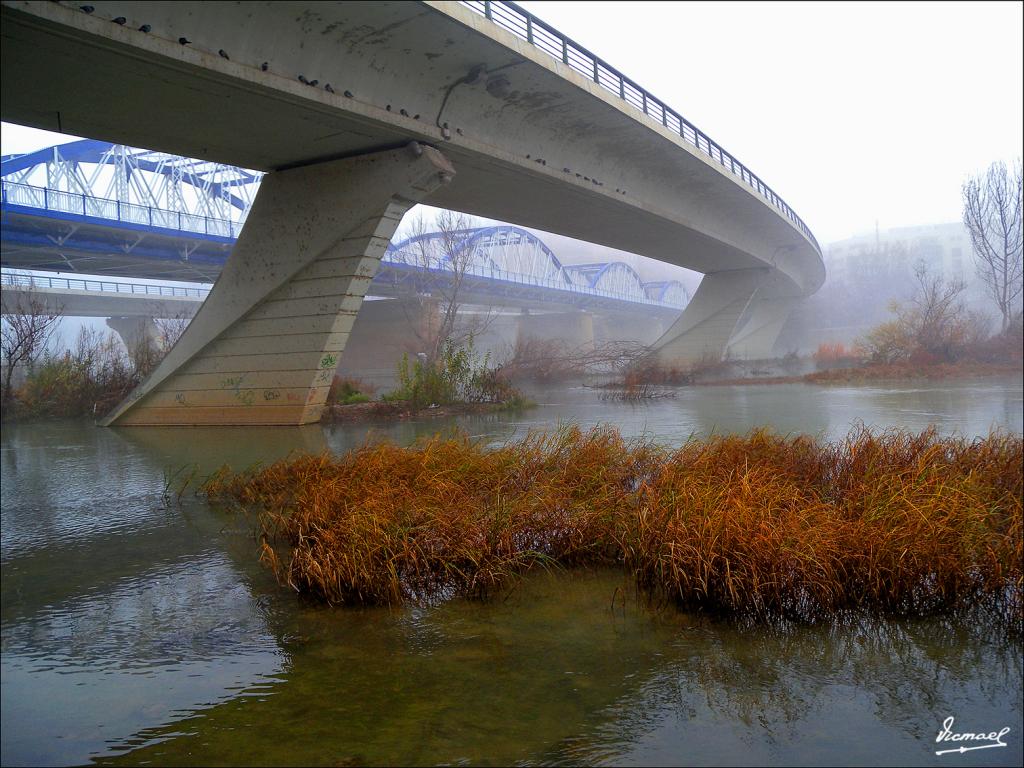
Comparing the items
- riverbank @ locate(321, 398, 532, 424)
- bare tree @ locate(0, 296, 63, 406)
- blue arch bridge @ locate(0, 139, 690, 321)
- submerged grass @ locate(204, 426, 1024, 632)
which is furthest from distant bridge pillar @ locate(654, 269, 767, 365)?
submerged grass @ locate(204, 426, 1024, 632)

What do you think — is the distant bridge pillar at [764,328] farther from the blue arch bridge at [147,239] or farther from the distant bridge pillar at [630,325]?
the blue arch bridge at [147,239]

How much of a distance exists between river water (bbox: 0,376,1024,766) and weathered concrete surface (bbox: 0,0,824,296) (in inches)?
270

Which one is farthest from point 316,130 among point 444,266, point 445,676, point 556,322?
point 556,322

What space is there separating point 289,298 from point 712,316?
85.9 ft

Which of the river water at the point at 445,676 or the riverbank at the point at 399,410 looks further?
the riverbank at the point at 399,410

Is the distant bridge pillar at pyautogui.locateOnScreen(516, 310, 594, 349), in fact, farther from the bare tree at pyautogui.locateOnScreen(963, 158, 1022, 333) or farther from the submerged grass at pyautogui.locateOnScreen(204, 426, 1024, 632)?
the submerged grass at pyautogui.locateOnScreen(204, 426, 1024, 632)

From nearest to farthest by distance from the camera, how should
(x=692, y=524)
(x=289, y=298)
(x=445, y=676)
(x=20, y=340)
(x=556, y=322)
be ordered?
(x=445, y=676) < (x=692, y=524) < (x=289, y=298) < (x=20, y=340) < (x=556, y=322)

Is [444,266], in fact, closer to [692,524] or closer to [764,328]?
[692,524]

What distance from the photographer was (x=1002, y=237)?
29.2 m

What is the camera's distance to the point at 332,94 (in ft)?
35.5

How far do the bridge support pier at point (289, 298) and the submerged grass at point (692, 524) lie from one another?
7267mm

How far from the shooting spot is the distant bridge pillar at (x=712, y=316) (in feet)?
114

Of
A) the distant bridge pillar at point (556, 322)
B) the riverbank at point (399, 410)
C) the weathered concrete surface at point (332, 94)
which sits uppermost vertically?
the weathered concrete surface at point (332, 94)

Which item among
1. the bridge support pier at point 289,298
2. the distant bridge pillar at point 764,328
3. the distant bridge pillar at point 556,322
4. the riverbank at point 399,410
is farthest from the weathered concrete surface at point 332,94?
the distant bridge pillar at point 764,328
